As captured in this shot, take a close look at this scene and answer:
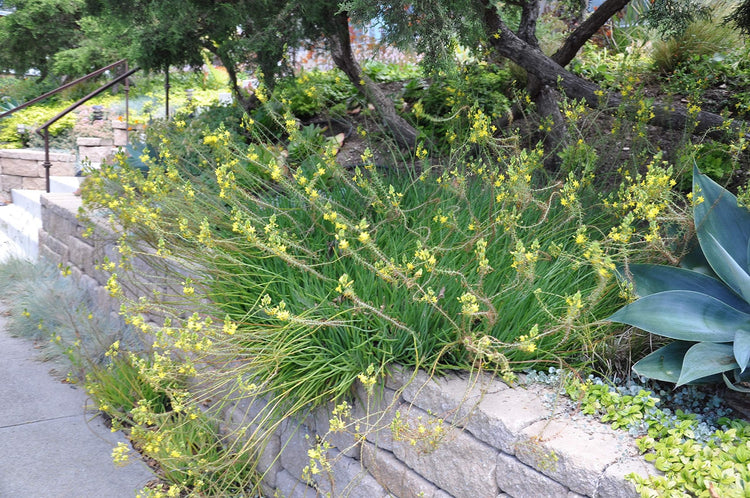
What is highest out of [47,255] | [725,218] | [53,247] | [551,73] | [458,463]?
[551,73]

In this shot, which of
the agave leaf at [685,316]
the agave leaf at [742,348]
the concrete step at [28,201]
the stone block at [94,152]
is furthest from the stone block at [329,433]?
the stone block at [94,152]

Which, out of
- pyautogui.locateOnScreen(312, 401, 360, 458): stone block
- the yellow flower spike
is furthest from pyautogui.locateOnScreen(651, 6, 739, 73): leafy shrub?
pyautogui.locateOnScreen(312, 401, 360, 458): stone block

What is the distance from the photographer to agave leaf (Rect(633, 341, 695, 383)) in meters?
2.18

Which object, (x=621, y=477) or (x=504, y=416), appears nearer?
(x=621, y=477)

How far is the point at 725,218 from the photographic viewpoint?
2.42 m

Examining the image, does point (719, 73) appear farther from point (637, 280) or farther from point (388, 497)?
point (388, 497)

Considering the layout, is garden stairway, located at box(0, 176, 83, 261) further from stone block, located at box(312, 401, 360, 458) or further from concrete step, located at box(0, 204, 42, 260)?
stone block, located at box(312, 401, 360, 458)

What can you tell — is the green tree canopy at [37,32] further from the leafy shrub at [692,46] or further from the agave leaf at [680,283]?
the agave leaf at [680,283]

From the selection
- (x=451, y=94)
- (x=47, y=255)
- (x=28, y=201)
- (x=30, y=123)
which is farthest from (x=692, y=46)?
(x=30, y=123)

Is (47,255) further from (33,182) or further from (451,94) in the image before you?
(451,94)

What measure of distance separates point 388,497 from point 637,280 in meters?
1.34

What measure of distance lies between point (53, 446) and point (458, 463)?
2.31m

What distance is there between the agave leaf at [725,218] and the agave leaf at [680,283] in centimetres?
14

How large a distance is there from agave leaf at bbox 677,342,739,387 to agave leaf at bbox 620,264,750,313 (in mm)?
276
